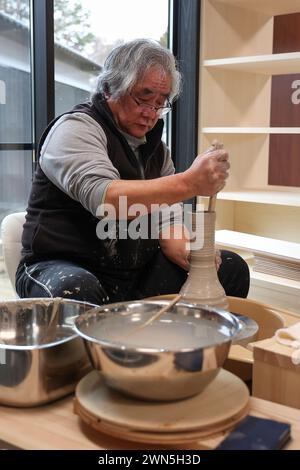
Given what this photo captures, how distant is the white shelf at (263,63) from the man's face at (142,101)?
110 centimetres

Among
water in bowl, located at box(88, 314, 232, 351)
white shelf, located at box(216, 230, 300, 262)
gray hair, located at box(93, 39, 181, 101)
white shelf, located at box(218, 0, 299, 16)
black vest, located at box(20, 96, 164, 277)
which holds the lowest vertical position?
white shelf, located at box(216, 230, 300, 262)

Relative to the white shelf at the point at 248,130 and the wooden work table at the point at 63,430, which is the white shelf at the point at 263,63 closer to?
the white shelf at the point at 248,130

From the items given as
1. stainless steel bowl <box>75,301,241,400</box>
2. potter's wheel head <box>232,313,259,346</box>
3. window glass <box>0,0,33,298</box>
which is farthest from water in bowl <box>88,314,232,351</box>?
window glass <box>0,0,33,298</box>

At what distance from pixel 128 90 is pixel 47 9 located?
0.85m

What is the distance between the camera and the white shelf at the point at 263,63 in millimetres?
2602

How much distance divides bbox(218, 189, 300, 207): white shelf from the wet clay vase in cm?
136

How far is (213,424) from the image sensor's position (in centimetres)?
79

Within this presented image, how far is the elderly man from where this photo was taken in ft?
4.78

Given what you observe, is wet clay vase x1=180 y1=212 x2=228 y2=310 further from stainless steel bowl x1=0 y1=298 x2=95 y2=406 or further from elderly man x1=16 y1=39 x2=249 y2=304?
stainless steel bowl x1=0 y1=298 x2=95 y2=406

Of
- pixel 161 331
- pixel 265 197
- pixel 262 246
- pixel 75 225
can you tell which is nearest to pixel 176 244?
pixel 75 225

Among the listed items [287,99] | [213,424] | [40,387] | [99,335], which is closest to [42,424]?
[40,387]

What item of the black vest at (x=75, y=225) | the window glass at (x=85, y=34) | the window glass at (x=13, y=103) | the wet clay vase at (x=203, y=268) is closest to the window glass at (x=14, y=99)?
the window glass at (x=13, y=103)

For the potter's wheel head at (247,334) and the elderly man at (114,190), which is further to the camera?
the elderly man at (114,190)
